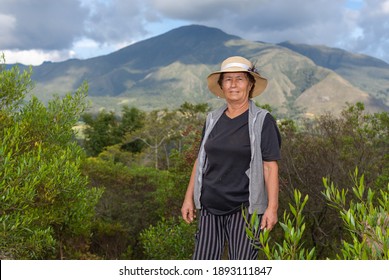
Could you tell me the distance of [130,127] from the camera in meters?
51.2

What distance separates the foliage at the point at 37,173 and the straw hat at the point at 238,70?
2393 millimetres

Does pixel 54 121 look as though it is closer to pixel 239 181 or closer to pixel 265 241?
pixel 239 181

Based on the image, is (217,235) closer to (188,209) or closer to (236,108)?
(188,209)

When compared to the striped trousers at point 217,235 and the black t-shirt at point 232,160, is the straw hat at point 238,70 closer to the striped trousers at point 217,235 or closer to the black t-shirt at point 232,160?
the black t-shirt at point 232,160

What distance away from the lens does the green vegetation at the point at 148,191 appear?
2.56 m

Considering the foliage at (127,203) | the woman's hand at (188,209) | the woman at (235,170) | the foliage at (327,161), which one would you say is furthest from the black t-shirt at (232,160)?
the foliage at (127,203)

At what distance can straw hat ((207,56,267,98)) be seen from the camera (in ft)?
13.0

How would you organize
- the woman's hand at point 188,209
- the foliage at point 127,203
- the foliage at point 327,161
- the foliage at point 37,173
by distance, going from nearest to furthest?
the woman's hand at point 188,209 < the foliage at point 37,173 < the foliage at point 327,161 < the foliage at point 127,203

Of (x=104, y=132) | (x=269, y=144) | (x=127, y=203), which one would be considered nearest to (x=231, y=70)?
(x=269, y=144)

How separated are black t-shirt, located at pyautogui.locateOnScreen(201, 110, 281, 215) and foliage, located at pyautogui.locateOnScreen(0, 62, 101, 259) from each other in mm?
2456

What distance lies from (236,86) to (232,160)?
63cm

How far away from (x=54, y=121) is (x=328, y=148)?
8353 mm

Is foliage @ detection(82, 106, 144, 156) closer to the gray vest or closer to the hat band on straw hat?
the hat band on straw hat

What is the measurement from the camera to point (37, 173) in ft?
18.5
